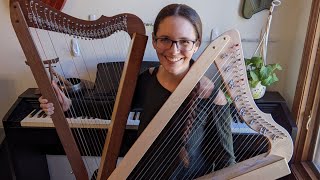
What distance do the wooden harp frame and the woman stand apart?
2.3 inches

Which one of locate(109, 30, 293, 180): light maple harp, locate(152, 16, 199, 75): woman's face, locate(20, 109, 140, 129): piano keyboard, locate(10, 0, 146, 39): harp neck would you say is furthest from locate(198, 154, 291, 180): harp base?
locate(20, 109, 140, 129): piano keyboard

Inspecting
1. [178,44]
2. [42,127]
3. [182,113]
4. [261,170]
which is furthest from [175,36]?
[42,127]

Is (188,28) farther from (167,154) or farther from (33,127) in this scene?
(33,127)

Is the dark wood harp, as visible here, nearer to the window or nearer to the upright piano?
the upright piano

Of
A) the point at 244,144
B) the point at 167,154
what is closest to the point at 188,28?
the point at 167,154

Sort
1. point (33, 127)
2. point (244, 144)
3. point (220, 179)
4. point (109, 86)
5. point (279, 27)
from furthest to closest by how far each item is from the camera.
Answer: point (279, 27)
point (109, 86)
point (33, 127)
point (244, 144)
point (220, 179)

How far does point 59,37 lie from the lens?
1782 millimetres

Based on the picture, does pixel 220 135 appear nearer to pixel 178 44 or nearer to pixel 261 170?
pixel 261 170

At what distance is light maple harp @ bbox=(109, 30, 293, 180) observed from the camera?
710mm

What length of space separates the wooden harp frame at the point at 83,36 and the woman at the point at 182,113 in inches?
2.3

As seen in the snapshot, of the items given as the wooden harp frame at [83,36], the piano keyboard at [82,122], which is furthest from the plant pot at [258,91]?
the wooden harp frame at [83,36]

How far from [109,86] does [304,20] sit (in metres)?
1.15

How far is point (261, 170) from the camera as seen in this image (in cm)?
85

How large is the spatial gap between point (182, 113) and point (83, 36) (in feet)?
1.32
